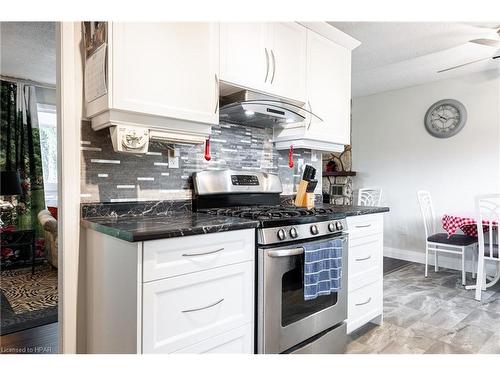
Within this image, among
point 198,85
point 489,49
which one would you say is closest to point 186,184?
point 198,85

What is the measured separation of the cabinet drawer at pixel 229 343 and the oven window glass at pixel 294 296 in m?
0.21

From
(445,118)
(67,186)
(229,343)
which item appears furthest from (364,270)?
(445,118)

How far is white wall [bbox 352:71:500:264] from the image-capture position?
3.76 m

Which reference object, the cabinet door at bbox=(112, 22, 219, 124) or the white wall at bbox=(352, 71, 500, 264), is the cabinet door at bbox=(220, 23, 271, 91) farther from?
the white wall at bbox=(352, 71, 500, 264)

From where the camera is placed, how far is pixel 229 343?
1500 mm

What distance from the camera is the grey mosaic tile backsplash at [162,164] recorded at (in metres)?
1.68

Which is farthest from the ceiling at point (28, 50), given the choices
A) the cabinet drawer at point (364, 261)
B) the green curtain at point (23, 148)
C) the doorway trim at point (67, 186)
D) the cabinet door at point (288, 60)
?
the cabinet drawer at point (364, 261)

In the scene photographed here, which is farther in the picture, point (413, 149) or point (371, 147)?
point (371, 147)

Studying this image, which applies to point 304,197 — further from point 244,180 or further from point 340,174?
point 340,174

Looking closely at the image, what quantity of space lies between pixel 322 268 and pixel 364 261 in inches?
24.6

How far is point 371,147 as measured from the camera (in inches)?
192

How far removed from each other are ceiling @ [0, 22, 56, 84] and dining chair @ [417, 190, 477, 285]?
430 cm

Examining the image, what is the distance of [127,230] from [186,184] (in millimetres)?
825
